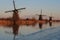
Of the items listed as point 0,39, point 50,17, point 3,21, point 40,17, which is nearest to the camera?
point 0,39

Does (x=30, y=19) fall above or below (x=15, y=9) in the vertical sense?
below

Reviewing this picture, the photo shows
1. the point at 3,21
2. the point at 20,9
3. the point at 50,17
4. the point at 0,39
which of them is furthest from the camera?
the point at 50,17

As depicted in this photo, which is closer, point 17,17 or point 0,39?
point 0,39

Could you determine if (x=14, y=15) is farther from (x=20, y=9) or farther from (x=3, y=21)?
(x=3, y=21)

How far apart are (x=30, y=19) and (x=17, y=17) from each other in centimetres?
2743

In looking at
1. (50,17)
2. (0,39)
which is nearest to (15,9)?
(0,39)

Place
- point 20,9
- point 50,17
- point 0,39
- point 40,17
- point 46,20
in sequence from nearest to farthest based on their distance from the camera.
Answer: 1. point 0,39
2. point 20,9
3. point 40,17
4. point 50,17
5. point 46,20

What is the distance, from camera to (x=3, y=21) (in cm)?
4894

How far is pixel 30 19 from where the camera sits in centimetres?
6850

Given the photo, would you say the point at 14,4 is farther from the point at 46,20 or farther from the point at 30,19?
the point at 46,20

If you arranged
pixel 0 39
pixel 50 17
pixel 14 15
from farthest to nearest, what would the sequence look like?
pixel 50 17 → pixel 14 15 → pixel 0 39

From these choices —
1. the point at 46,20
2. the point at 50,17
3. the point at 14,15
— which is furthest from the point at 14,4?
the point at 46,20

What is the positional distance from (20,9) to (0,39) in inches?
1129

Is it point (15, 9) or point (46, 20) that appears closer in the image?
point (15, 9)
